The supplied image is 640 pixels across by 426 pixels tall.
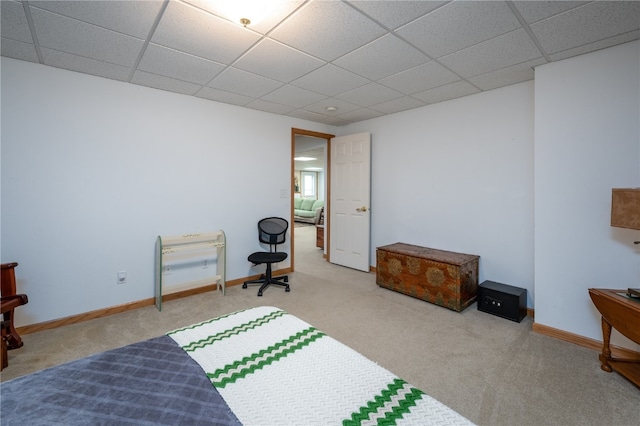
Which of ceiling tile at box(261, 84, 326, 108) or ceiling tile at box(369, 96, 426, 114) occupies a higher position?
ceiling tile at box(369, 96, 426, 114)

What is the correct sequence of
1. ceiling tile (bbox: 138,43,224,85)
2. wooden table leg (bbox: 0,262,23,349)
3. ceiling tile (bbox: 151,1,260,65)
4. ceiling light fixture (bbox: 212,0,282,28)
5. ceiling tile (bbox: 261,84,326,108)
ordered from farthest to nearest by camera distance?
ceiling tile (bbox: 261,84,326,108) < ceiling tile (bbox: 138,43,224,85) < wooden table leg (bbox: 0,262,23,349) < ceiling tile (bbox: 151,1,260,65) < ceiling light fixture (bbox: 212,0,282,28)

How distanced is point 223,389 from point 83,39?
264cm

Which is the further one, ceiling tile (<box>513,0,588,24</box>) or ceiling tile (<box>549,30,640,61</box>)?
ceiling tile (<box>549,30,640,61</box>)

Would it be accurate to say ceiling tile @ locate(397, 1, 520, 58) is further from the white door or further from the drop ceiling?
the white door

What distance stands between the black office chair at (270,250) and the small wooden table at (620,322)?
290 cm

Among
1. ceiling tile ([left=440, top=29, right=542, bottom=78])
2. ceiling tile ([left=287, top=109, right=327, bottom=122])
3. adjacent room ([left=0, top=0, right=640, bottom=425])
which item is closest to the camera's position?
adjacent room ([left=0, top=0, right=640, bottom=425])

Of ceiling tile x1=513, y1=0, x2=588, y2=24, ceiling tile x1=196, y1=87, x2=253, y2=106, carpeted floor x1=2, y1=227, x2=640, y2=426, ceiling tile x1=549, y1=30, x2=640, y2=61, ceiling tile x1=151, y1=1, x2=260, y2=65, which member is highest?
ceiling tile x1=196, y1=87, x2=253, y2=106

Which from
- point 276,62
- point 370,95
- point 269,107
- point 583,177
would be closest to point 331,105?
point 370,95

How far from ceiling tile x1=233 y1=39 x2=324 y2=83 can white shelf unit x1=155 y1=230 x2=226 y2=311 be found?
196cm

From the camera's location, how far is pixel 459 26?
1.93 metres

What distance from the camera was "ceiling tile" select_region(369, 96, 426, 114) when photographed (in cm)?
352

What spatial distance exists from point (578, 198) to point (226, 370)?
2916mm

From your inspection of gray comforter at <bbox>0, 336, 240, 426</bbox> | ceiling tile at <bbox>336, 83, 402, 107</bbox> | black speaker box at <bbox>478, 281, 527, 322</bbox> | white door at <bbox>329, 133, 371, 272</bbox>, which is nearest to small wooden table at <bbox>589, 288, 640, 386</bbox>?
black speaker box at <bbox>478, 281, 527, 322</bbox>

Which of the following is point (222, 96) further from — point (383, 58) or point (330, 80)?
point (383, 58)
